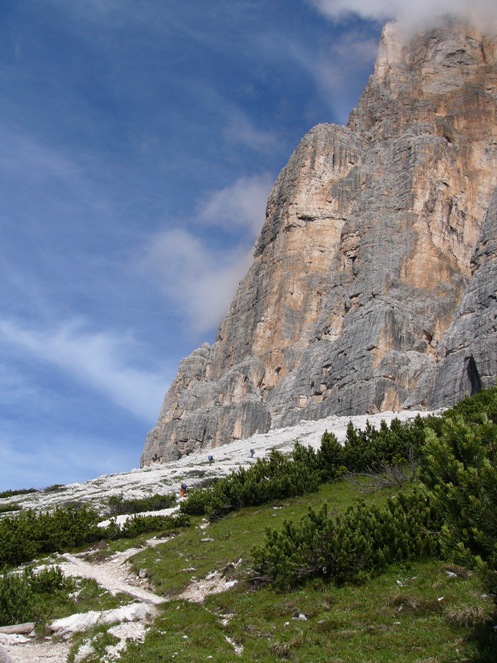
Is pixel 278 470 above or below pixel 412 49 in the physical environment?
below

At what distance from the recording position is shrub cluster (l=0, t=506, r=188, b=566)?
2125cm

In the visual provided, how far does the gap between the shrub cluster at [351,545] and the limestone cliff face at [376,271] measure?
1479 inches

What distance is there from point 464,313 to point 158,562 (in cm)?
4600

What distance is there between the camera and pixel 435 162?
96.9 metres

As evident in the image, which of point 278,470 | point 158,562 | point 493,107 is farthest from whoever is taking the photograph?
point 493,107

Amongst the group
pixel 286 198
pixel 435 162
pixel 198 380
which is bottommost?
pixel 198 380

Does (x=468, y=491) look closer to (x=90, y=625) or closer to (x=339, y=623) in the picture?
(x=339, y=623)

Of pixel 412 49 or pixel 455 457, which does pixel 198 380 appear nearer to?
pixel 412 49

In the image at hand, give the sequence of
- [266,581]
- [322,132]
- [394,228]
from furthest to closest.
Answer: [322,132] < [394,228] < [266,581]

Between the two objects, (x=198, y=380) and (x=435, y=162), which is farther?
(x=198, y=380)

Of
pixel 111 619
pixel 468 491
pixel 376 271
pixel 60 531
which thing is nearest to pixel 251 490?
pixel 60 531

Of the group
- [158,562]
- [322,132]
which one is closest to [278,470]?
[158,562]

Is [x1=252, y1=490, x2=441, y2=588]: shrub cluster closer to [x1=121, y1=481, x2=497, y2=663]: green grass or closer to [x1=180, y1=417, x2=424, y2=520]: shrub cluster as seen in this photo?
[x1=121, y1=481, x2=497, y2=663]: green grass

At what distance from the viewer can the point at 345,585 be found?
13.8 metres
